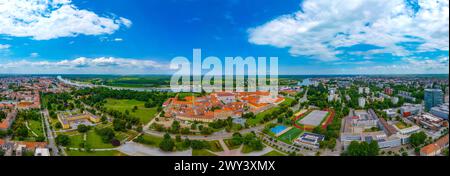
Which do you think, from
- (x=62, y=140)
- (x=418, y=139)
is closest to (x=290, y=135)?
(x=418, y=139)

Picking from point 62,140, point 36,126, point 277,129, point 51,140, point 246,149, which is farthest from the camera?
point 277,129

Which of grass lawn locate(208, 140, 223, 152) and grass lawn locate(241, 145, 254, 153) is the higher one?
grass lawn locate(241, 145, 254, 153)

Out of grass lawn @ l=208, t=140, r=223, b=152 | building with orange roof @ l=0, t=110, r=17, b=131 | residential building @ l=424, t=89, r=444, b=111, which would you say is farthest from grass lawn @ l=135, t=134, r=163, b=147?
residential building @ l=424, t=89, r=444, b=111

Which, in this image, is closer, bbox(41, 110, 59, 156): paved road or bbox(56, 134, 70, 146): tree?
bbox(41, 110, 59, 156): paved road

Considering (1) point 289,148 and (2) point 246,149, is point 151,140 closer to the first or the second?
(2) point 246,149

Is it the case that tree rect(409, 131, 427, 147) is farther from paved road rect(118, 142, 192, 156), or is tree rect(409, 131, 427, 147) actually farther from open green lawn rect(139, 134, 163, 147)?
open green lawn rect(139, 134, 163, 147)

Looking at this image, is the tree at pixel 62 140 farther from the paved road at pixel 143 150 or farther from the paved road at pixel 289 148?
the paved road at pixel 289 148
